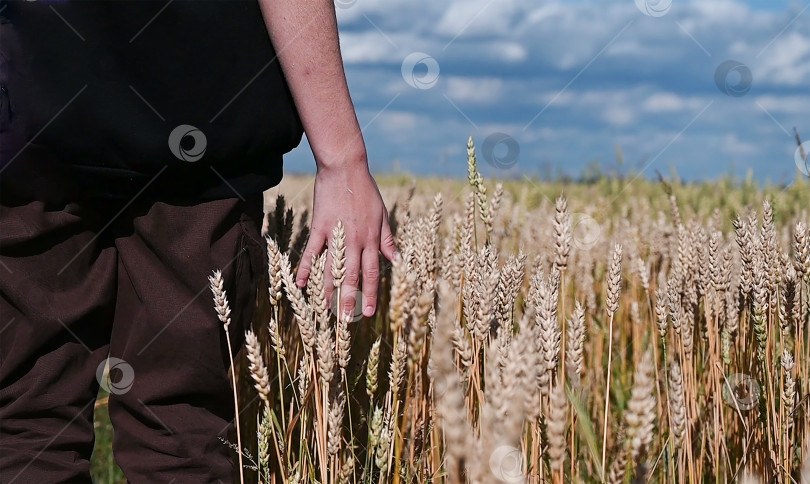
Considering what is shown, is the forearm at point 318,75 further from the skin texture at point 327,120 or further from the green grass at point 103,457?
the green grass at point 103,457

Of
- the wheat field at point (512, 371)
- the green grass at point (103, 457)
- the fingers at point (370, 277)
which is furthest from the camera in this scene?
the green grass at point (103, 457)

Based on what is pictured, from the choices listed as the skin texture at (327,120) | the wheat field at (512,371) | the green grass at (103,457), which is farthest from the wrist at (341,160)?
the green grass at (103,457)

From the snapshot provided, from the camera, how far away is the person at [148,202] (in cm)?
124

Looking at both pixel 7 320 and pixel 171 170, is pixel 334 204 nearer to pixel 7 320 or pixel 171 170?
pixel 171 170

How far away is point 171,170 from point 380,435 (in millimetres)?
566

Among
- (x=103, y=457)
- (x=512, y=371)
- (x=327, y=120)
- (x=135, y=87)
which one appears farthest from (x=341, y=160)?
(x=103, y=457)

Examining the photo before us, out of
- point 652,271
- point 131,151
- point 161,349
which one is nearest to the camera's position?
point 131,151

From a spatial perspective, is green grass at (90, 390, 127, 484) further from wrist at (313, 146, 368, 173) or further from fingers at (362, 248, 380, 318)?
wrist at (313, 146, 368, 173)

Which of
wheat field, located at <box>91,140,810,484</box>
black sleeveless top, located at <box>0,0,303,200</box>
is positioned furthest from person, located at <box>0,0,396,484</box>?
wheat field, located at <box>91,140,810,484</box>

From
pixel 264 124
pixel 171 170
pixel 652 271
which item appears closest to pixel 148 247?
pixel 171 170

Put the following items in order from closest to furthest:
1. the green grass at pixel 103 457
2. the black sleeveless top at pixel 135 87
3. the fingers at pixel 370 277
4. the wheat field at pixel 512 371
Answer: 1. the wheat field at pixel 512 371
2. the black sleeveless top at pixel 135 87
3. the fingers at pixel 370 277
4. the green grass at pixel 103 457

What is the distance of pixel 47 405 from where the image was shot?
1385mm

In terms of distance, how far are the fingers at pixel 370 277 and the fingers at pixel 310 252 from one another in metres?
0.08

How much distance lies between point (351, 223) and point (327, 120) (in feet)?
0.57
